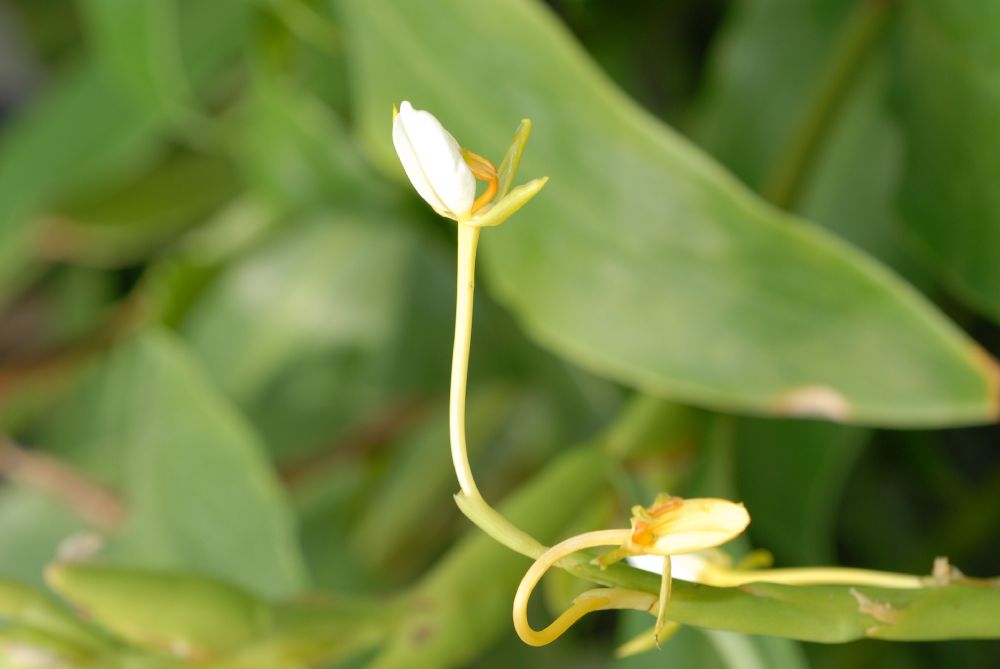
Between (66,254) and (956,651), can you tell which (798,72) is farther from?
(66,254)

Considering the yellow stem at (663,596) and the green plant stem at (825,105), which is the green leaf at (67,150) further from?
the yellow stem at (663,596)

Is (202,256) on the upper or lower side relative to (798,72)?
lower

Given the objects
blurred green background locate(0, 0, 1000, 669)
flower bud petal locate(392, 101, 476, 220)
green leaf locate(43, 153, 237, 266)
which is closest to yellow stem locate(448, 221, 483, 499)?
flower bud petal locate(392, 101, 476, 220)

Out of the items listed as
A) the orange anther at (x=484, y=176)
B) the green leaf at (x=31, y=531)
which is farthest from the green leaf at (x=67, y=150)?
the orange anther at (x=484, y=176)

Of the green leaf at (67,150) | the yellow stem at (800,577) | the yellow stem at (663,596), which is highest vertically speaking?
the yellow stem at (663,596)

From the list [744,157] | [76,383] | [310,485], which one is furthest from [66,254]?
[744,157]
